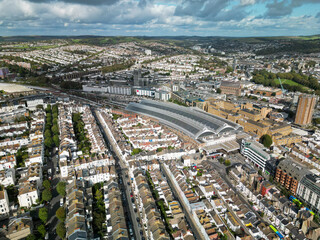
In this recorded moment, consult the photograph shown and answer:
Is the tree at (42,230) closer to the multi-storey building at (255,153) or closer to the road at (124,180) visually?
the road at (124,180)

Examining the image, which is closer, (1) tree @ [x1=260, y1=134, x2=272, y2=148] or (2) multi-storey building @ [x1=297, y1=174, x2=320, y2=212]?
(2) multi-storey building @ [x1=297, y1=174, x2=320, y2=212]

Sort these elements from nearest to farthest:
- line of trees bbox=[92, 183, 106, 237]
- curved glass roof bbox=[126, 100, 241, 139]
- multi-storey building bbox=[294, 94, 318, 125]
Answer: line of trees bbox=[92, 183, 106, 237], curved glass roof bbox=[126, 100, 241, 139], multi-storey building bbox=[294, 94, 318, 125]

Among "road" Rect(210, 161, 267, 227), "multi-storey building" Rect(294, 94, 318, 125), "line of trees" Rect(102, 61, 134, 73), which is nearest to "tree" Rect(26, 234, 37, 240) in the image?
"road" Rect(210, 161, 267, 227)

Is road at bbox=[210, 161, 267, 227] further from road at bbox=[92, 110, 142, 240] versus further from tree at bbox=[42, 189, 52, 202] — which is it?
tree at bbox=[42, 189, 52, 202]

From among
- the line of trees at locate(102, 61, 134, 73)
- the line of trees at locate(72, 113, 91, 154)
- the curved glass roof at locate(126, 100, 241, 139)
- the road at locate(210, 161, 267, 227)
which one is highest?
the line of trees at locate(102, 61, 134, 73)

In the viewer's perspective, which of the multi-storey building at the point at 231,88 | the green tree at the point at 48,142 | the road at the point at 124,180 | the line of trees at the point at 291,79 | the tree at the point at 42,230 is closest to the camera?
the tree at the point at 42,230

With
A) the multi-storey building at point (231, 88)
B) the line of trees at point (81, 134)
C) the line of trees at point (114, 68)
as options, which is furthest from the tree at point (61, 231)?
the line of trees at point (114, 68)

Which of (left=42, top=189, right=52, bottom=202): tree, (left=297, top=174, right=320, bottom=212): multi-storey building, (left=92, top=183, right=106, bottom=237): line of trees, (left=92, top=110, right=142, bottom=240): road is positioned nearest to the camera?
(left=92, top=183, right=106, bottom=237): line of trees

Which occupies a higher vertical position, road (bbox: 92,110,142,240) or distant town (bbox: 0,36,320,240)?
distant town (bbox: 0,36,320,240)

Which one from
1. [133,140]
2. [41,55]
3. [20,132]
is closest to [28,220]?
[133,140]
